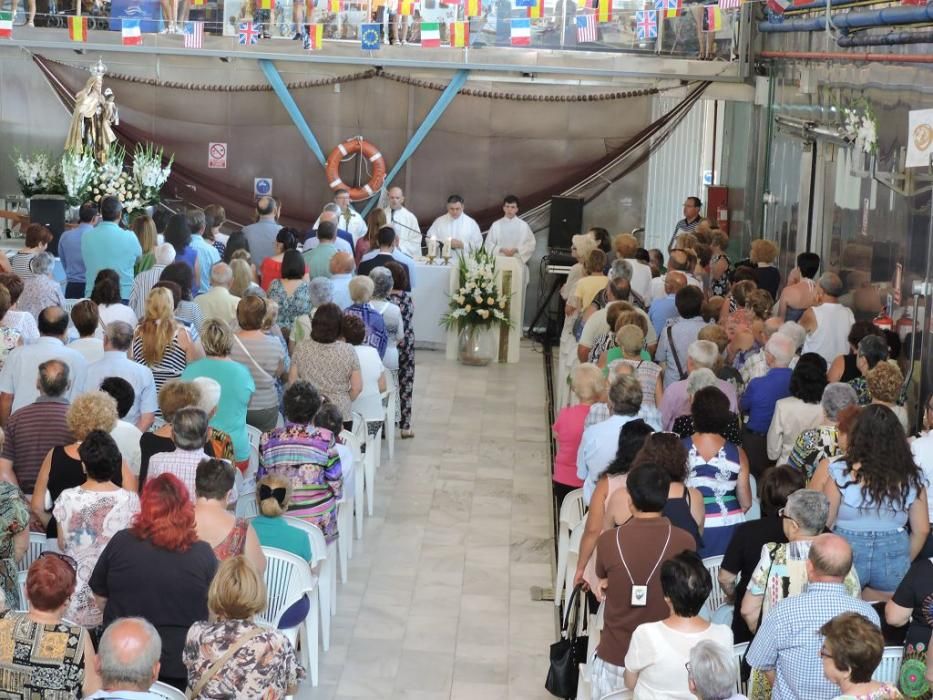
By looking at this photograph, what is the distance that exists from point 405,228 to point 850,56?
19.8ft

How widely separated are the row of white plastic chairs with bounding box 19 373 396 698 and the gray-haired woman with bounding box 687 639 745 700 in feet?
5.41

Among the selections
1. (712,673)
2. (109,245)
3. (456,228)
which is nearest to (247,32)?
(456,228)

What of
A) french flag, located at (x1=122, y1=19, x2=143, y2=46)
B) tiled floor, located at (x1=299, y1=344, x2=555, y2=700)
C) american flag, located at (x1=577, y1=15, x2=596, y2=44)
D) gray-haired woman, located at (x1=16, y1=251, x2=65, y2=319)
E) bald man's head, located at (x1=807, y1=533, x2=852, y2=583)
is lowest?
tiled floor, located at (x1=299, y1=344, x2=555, y2=700)

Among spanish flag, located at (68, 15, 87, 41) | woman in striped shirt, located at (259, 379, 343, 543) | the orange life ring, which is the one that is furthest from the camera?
the orange life ring

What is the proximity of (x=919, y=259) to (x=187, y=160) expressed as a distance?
34.0 ft

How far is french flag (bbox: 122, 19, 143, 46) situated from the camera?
15430 mm

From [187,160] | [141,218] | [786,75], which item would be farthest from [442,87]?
[141,218]

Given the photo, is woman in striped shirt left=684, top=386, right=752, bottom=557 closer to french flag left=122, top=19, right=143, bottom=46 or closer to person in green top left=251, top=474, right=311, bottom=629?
person in green top left=251, top=474, right=311, bottom=629

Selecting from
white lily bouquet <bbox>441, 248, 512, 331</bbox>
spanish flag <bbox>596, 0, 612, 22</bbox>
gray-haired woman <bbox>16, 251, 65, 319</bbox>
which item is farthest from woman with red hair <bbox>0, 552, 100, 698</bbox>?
spanish flag <bbox>596, 0, 612, 22</bbox>

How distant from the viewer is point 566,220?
15.3 metres

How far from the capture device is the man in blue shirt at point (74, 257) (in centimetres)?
1141

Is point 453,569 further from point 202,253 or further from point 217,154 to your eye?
point 217,154

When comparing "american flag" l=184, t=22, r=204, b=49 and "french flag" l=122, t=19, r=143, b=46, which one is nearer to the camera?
"french flag" l=122, t=19, r=143, b=46

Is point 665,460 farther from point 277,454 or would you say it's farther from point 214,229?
point 214,229
